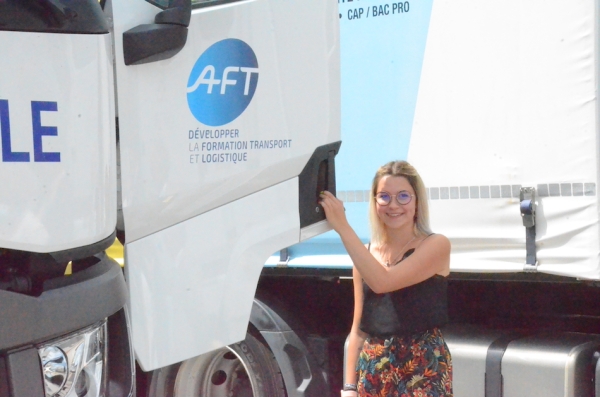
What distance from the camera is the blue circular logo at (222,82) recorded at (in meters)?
2.54

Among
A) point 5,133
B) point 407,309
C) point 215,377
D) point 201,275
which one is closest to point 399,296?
point 407,309

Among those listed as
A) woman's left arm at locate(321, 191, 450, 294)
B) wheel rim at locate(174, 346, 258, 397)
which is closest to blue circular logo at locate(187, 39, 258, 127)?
woman's left arm at locate(321, 191, 450, 294)

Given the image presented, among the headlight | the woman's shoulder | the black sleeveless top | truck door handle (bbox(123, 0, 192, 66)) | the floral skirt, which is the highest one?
truck door handle (bbox(123, 0, 192, 66))

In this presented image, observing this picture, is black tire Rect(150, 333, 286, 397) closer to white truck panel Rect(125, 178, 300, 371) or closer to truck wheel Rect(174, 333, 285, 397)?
truck wheel Rect(174, 333, 285, 397)

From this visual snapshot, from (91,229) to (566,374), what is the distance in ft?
7.51

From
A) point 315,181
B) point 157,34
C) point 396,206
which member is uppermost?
point 157,34

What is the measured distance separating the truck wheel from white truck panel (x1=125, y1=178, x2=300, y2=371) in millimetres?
1282

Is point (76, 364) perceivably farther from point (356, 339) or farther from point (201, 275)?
point (356, 339)

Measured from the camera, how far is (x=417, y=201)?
10.1 ft

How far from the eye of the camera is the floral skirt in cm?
290

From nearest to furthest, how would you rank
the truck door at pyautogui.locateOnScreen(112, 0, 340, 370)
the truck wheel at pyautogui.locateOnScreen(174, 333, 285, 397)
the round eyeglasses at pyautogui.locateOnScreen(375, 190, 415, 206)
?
1. the truck door at pyautogui.locateOnScreen(112, 0, 340, 370)
2. the round eyeglasses at pyautogui.locateOnScreen(375, 190, 415, 206)
3. the truck wheel at pyautogui.locateOnScreen(174, 333, 285, 397)

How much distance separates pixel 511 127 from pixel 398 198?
0.77 meters

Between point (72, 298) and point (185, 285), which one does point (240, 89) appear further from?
point (72, 298)

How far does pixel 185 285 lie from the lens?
2.54 metres
